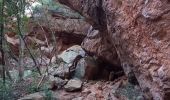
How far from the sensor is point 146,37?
14.4ft

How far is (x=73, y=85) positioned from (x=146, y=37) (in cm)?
374

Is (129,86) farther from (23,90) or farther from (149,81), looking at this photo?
(23,90)

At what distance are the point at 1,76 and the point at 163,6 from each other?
569 cm

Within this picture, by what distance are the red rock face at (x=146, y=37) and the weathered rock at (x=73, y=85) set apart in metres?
2.68

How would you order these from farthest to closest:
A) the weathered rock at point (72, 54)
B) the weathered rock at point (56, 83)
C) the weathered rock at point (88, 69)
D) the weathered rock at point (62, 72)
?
1. the weathered rock at point (72, 54)
2. the weathered rock at point (62, 72)
3. the weathered rock at point (88, 69)
4. the weathered rock at point (56, 83)

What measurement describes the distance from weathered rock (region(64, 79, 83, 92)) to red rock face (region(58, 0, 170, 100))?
268 centimetres

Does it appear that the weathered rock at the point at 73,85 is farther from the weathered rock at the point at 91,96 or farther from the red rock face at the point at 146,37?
the red rock face at the point at 146,37

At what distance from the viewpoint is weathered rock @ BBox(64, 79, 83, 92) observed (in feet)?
25.2

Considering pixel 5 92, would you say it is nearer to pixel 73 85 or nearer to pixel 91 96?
pixel 73 85

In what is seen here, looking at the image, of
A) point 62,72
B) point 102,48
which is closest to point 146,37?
point 102,48

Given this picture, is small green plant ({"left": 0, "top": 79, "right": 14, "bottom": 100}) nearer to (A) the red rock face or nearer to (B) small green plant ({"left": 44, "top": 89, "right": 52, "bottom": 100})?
(B) small green plant ({"left": 44, "top": 89, "right": 52, "bottom": 100})

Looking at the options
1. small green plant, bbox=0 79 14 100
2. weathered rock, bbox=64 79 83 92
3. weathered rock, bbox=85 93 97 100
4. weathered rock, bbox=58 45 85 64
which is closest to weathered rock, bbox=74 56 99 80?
weathered rock, bbox=64 79 83 92

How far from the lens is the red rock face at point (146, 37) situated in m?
4.07

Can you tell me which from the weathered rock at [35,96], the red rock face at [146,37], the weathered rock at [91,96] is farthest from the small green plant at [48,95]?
the red rock face at [146,37]
